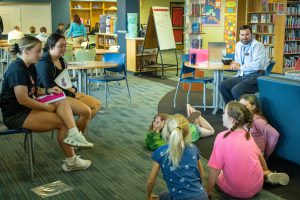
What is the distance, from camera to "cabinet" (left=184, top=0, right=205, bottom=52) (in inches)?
373

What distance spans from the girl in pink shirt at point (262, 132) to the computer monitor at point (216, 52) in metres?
2.25

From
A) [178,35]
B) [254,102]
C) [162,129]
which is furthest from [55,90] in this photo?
[178,35]

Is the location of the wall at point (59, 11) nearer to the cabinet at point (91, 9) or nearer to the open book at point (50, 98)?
the cabinet at point (91, 9)

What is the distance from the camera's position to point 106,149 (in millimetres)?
4379

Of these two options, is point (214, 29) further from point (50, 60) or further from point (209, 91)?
point (50, 60)

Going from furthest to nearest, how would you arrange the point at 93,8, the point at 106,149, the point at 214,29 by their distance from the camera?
the point at 93,8, the point at 214,29, the point at 106,149

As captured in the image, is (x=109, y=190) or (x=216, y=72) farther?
(x=216, y=72)

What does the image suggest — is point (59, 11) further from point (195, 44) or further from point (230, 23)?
point (195, 44)

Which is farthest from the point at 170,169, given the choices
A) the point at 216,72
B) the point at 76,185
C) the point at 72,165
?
the point at 216,72

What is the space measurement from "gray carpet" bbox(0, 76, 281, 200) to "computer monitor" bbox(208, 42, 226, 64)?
125cm

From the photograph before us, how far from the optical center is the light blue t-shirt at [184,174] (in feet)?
8.42

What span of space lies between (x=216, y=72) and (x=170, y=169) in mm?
3576

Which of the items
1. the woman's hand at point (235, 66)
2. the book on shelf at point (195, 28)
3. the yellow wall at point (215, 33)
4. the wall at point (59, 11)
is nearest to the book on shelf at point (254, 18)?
the book on shelf at point (195, 28)

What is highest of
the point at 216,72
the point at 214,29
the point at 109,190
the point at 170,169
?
the point at 214,29
